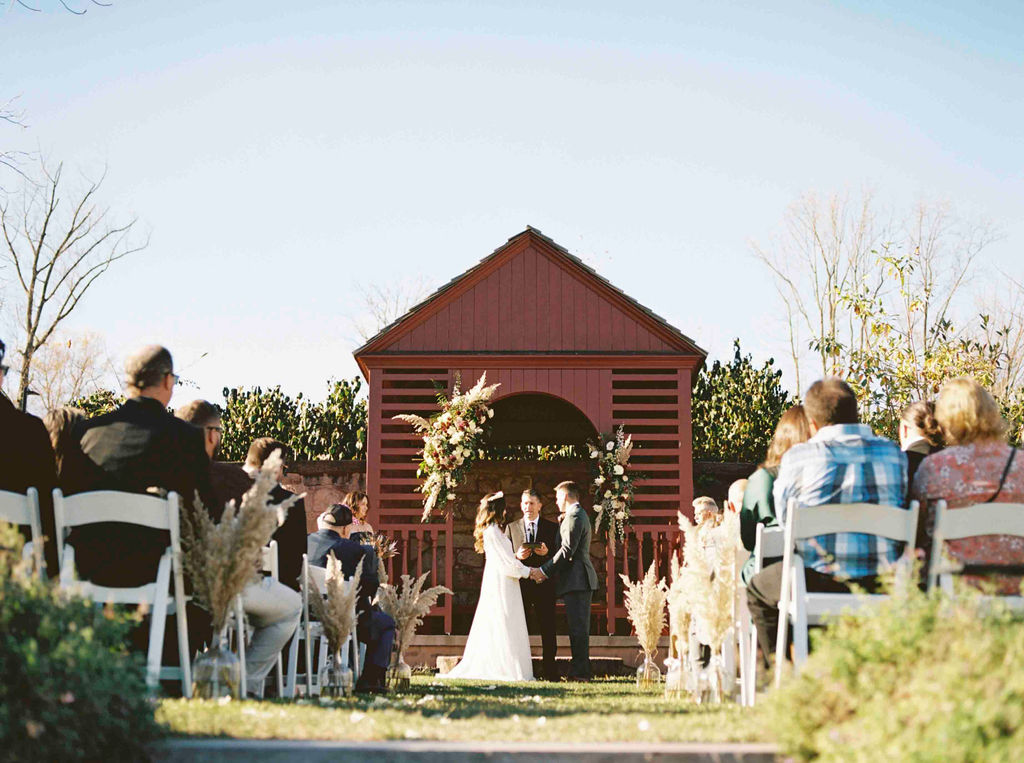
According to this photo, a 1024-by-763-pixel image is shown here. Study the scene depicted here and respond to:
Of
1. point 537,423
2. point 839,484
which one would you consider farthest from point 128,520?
point 537,423

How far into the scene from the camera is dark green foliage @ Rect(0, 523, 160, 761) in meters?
3.26

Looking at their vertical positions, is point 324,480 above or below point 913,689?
above

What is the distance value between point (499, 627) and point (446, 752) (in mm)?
8564

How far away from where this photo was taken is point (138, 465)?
5.49 metres

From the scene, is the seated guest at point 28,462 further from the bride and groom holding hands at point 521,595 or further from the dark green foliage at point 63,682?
the bride and groom holding hands at point 521,595

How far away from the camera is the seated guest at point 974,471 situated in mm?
5074

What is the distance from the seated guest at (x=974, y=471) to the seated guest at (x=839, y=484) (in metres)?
0.19

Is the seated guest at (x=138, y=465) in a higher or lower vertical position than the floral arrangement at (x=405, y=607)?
higher

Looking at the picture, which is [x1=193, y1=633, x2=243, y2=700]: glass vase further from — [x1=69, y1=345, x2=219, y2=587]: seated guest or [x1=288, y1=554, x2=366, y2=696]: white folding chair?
[x1=288, y1=554, x2=366, y2=696]: white folding chair

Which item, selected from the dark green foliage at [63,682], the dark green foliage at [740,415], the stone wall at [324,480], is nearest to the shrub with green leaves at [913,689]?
the dark green foliage at [63,682]

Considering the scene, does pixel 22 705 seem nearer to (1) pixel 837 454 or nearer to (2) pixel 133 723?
(2) pixel 133 723

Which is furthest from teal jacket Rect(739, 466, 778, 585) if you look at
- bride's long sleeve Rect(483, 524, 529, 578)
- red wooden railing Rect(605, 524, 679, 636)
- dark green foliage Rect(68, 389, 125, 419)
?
dark green foliage Rect(68, 389, 125, 419)

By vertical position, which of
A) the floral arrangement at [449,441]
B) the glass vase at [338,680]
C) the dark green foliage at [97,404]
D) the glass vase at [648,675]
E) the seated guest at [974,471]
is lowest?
the glass vase at [648,675]

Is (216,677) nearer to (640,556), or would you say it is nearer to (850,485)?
(850,485)
